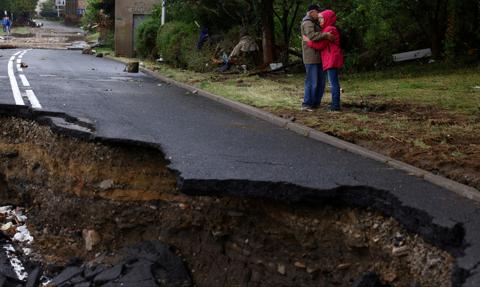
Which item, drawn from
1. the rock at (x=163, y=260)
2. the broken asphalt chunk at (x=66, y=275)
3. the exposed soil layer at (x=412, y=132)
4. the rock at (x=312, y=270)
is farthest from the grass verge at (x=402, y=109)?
the broken asphalt chunk at (x=66, y=275)

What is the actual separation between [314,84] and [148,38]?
64.4 ft

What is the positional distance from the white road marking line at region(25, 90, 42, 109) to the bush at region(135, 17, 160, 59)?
1635 centimetres

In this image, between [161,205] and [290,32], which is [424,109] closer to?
[161,205]

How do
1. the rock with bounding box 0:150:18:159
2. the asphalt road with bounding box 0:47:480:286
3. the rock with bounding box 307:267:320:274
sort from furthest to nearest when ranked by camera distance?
the rock with bounding box 0:150:18:159, the rock with bounding box 307:267:320:274, the asphalt road with bounding box 0:47:480:286

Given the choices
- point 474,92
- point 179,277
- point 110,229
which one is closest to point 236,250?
point 179,277

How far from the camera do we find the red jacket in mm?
9867

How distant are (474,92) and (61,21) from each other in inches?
3496

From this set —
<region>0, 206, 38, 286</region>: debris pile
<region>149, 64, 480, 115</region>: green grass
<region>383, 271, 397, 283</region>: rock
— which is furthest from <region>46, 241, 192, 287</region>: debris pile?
<region>149, 64, 480, 115</region>: green grass

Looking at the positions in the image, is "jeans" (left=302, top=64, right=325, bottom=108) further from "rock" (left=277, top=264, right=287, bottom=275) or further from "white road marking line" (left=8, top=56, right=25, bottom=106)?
"rock" (left=277, top=264, right=287, bottom=275)

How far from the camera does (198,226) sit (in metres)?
6.06

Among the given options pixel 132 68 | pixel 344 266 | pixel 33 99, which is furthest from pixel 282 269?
pixel 132 68

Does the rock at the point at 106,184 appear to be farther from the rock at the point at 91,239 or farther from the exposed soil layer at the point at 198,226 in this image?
the rock at the point at 91,239

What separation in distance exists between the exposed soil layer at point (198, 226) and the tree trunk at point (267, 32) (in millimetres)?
10365

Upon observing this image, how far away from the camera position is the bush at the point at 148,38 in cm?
2863
